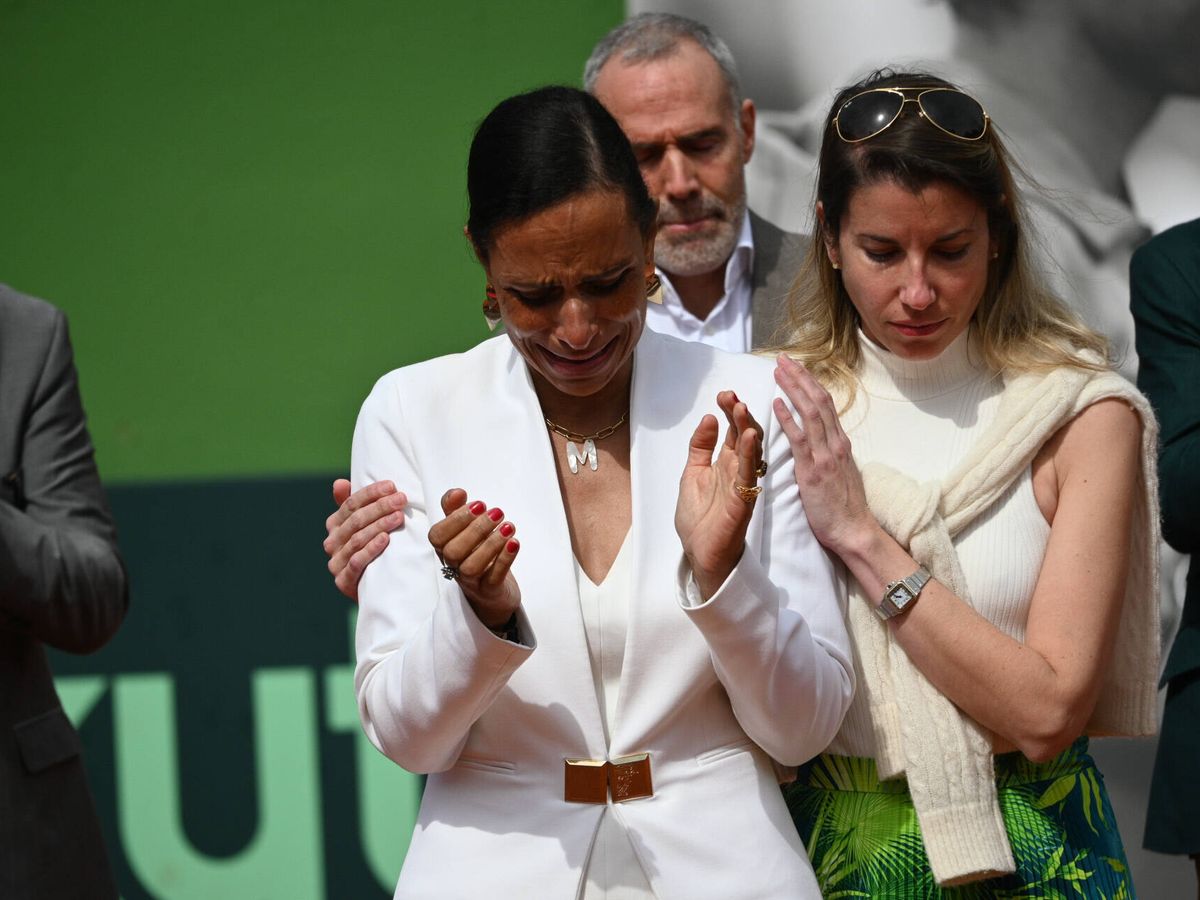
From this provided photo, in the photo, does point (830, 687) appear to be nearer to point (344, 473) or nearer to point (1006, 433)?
point (1006, 433)

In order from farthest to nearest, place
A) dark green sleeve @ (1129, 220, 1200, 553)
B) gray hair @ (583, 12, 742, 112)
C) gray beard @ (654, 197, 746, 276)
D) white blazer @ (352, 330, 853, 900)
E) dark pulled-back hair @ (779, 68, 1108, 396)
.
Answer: gray hair @ (583, 12, 742, 112) → gray beard @ (654, 197, 746, 276) → dark green sleeve @ (1129, 220, 1200, 553) → dark pulled-back hair @ (779, 68, 1108, 396) → white blazer @ (352, 330, 853, 900)

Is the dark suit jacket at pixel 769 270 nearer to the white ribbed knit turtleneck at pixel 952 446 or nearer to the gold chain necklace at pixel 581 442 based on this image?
the white ribbed knit turtleneck at pixel 952 446

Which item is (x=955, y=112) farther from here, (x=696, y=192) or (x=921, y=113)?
(x=696, y=192)

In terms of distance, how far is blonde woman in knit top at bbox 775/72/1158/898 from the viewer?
2.33 meters

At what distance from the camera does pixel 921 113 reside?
2508mm

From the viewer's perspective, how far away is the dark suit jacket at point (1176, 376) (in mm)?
2814

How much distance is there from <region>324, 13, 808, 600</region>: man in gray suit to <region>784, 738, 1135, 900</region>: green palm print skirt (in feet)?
4.11

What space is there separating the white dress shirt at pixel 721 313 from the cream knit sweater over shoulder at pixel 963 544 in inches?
38.5

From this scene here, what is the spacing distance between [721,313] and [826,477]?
1264 millimetres

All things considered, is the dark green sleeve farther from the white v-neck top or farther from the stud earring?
the stud earring

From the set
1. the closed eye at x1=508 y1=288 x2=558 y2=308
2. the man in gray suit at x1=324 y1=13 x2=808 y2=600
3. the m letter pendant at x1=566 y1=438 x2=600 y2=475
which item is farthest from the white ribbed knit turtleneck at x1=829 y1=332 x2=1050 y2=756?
the man in gray suit at x1=324 y1=13 x2=808 y2=600

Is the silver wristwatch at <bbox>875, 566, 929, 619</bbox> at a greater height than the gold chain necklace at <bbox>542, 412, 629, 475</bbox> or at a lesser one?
lesser

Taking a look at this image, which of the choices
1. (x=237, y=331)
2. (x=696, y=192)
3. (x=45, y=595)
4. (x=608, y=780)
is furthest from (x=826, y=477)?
(x=237, y=331)

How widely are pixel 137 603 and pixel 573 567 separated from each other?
266 cm
